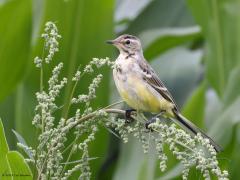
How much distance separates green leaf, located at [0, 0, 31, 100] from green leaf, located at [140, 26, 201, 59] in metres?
0.89

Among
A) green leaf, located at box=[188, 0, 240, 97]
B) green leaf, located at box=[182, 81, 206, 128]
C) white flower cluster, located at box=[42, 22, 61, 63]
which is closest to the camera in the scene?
white flower cluster, located at box=[42, 22, 61, 63]

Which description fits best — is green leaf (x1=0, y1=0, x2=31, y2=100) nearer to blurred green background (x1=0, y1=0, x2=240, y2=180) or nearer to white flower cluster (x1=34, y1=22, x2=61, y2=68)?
blurred green background (x1=0, y1=0, x2=240, y2=180)

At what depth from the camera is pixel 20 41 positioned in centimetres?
468

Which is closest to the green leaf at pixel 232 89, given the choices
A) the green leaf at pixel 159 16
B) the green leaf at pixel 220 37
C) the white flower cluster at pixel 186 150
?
the green leaf at pixel 220 37

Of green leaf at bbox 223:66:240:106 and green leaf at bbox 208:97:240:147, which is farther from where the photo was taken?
green leaf at bbox 223:66:240:106

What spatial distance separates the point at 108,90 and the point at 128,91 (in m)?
1.04

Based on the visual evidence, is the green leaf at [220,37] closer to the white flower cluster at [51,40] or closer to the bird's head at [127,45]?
the bird's head at [127,45]

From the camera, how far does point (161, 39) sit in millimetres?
4977

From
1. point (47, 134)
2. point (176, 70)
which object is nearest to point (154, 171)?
point (176, 70)

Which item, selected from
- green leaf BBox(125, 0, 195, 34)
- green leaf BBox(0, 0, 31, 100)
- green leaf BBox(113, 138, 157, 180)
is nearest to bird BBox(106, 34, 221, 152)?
green leaf BBox(113, 138, 157, 180)

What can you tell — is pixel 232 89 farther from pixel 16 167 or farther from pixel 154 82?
pixel 16 167

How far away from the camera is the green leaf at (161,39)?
4.97 m

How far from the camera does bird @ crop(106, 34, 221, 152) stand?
11.7ft

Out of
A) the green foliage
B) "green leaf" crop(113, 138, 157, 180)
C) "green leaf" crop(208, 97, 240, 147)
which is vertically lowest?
"green leaf" crop(113, 138, 157, 180)
